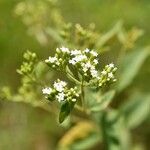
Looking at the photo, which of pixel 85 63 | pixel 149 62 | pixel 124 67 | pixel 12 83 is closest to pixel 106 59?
pixel 149 62

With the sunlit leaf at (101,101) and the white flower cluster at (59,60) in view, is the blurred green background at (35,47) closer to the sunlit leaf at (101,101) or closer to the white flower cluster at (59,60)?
the sunlit leaf at (101,101)

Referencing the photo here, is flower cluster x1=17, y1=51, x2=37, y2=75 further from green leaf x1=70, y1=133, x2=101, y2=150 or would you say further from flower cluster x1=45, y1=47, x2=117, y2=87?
green leaf x1=70, y1=133, x2=101, y2=150

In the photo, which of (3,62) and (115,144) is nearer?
(115,144)

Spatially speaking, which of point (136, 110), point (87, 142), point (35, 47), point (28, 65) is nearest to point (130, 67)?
point (136, 110)

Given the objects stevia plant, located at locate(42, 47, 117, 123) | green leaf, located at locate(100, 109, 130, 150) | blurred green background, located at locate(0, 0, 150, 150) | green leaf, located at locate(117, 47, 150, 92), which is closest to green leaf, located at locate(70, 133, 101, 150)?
green leaf, located at locate(100, 109, 130, 150)

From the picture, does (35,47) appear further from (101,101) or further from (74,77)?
(74,77)

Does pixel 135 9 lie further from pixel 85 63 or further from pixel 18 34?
pixel 85 63
